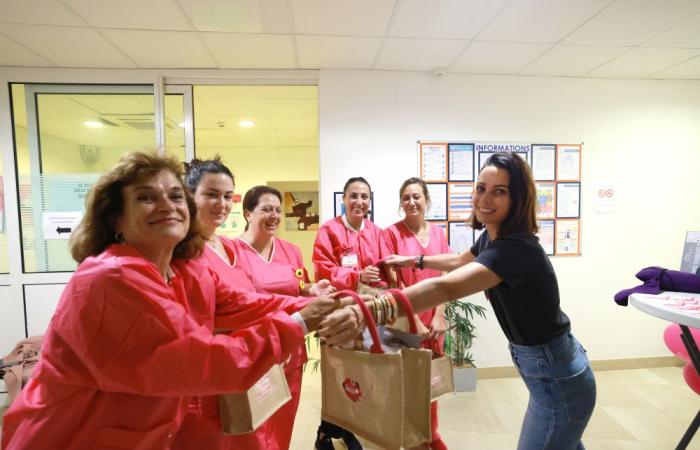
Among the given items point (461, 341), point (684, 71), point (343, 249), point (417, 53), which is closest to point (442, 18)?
point (417, 53)

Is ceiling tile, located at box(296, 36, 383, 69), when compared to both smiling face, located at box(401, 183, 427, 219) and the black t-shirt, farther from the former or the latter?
the black t-shirt

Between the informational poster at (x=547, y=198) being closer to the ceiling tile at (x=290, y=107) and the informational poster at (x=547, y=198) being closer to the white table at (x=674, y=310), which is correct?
the white table at (x=674, y=310)

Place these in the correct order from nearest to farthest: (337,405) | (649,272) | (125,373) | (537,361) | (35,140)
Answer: (125,373)
(337,405)
(537,361)
(649,272)
(35,140)

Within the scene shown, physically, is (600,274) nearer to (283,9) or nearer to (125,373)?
(283,9)

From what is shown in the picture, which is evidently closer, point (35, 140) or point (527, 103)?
point (35, 140)

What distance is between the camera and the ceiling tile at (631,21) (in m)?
2.01

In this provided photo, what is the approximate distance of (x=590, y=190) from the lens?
10.1ft

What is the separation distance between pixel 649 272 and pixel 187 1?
2.83 meters

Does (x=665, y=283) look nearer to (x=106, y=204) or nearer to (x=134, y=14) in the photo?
(x=106, y=204)

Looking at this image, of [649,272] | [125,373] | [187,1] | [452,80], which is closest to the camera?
[125,373]

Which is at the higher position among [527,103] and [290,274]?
[527,103]

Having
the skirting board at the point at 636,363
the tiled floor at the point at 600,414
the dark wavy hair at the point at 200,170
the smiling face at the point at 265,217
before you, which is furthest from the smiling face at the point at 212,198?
the skirting board at the point at 636,363

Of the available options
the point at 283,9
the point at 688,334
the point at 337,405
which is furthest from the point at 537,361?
the point at 283,9

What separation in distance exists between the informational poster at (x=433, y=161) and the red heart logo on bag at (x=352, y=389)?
2347mm
